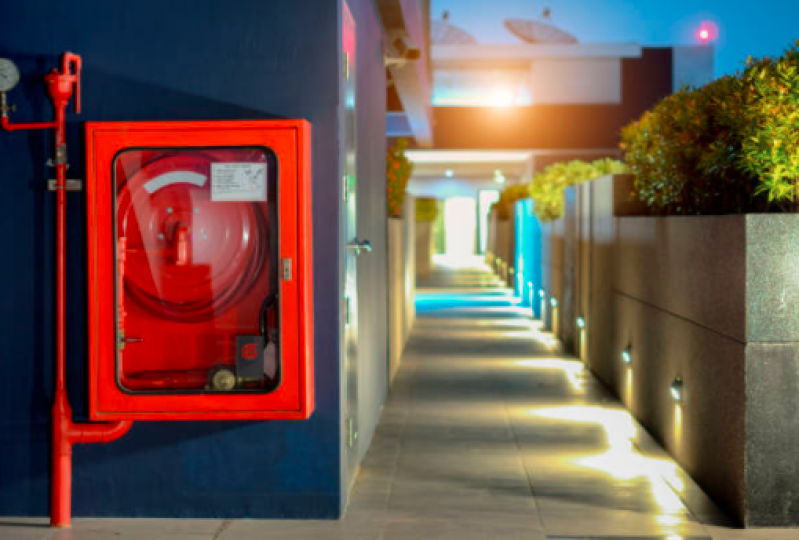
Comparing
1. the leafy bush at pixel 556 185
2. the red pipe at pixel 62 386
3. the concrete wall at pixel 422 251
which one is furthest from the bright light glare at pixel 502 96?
the red pipe at pixel 62 386

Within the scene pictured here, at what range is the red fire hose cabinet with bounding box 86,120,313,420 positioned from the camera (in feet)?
16.9

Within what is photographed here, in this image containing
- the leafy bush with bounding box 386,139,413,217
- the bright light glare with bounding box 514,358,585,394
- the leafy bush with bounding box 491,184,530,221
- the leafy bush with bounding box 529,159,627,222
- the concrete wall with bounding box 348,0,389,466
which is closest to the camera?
the concrete wall with bounding box 348,0,389,466

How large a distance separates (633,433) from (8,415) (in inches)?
A: 161

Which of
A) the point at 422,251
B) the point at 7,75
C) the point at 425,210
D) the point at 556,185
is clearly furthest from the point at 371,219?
the point at 425,210

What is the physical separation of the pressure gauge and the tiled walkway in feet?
6.27

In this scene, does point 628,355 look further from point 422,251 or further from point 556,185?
point 422,251

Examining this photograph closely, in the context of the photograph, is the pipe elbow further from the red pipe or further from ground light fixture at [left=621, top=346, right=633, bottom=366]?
ground light fixture at [left=621, top=346, right=633, bottom=366]

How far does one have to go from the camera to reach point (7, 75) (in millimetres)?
5285

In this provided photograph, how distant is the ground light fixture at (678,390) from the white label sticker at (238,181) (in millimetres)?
2760

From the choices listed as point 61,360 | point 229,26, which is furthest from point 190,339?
point 229,26

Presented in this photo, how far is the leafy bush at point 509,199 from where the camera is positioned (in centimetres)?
2844

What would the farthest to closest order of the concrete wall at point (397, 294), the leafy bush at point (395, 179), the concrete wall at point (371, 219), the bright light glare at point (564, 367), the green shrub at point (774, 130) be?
the leafy bush at point (395, 179)
the concrete wall at point (397, 294)
the bright light glare at point (564, 367)
the concrete wall at point (371, 219)
the green shrub at point (774, 130)

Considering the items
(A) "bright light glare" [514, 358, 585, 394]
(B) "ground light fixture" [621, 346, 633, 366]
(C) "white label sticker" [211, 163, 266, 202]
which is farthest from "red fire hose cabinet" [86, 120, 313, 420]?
(A) "bright light glare" [514, 358, 585, 394]

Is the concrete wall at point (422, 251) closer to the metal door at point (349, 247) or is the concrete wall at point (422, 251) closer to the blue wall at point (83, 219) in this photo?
the metal door at point (349, 247)
